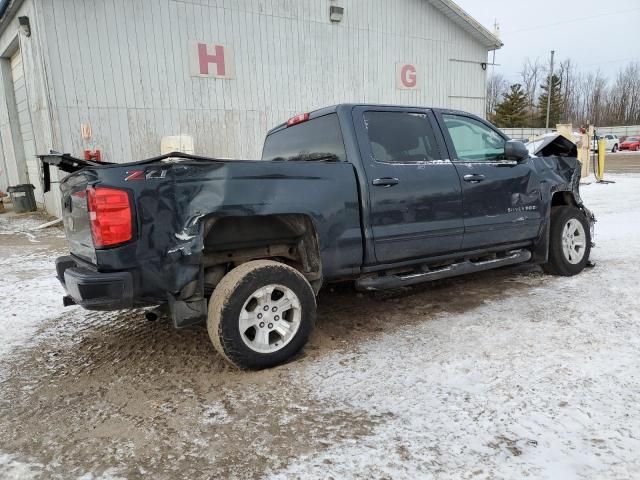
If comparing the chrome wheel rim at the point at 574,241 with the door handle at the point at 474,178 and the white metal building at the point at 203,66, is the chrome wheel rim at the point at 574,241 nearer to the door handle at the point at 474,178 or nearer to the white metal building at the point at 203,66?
the door handle at the point at 474,178

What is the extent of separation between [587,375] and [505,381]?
0.52 m

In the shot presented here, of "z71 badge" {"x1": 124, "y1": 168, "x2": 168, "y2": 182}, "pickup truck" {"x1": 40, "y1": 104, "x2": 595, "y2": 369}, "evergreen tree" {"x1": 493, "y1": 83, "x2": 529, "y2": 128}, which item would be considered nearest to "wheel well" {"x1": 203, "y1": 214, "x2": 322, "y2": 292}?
"pickup truck" {"x1": 40, "y1": 104, "x2": 595, "y2": 369}

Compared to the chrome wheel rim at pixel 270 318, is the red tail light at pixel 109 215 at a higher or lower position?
higher

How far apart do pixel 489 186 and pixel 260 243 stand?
2290mm

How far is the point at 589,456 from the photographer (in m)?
2.24

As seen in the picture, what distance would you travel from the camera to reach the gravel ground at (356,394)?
7.60 ft

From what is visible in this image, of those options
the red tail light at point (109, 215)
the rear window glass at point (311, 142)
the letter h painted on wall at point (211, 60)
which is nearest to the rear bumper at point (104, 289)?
the red tail light at point (109, 215)

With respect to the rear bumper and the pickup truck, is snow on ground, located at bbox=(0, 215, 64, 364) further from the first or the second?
the rear bumper

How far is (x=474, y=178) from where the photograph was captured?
4.37 m

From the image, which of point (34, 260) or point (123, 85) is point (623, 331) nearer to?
point (34, 260)

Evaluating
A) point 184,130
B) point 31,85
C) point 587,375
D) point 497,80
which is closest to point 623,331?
point 587,375

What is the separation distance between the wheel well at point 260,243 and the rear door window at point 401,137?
888 mm

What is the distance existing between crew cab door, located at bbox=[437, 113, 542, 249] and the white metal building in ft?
27.6

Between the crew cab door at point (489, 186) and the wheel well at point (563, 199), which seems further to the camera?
the wheel well at point (563, 199)
